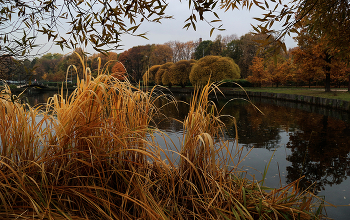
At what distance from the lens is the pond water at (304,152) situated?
122 inches

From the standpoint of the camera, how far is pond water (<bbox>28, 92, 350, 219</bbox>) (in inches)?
122

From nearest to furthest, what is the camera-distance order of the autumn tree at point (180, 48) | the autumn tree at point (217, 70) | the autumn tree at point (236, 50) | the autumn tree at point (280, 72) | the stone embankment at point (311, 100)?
the stone embankment at point (311, 100), the autumn tree at point (217, 70), the autumn tree at point (280, 72), the autumn tree at point (236, 50), the autumn tree at point (180, 48)

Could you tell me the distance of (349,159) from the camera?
423 cm

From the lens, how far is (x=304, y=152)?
4730 millimetres

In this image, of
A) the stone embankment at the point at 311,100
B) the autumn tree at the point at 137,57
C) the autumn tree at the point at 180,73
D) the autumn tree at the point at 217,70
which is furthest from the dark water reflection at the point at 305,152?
the autumn tree at the point at 137,57

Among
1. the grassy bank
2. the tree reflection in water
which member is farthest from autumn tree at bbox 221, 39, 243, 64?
the grassy bank

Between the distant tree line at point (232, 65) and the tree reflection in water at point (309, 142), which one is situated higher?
the distant tree line at point (232, 65)

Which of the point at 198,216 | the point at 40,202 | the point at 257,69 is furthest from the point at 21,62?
the point at 257,69

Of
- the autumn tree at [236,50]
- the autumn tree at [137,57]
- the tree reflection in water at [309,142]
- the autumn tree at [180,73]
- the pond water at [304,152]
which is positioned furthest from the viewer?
the autumn tree at [137,57]

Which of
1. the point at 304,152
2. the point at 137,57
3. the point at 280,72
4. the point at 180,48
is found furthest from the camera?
the point at 180,48

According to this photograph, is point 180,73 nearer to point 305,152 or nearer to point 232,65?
point 232,65

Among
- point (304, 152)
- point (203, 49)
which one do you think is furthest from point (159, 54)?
point (304, 152)

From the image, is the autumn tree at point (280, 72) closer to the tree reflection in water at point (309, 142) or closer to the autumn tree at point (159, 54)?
the tree reflection in water at point (309, 142)

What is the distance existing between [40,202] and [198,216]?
3.34 ft
